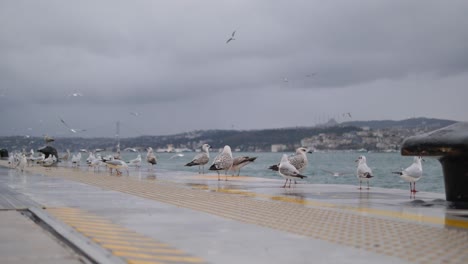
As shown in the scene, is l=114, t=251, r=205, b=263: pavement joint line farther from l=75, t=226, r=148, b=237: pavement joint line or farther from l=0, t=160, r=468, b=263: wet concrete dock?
l=75, t=226, r=148, b=237: pavement joint line

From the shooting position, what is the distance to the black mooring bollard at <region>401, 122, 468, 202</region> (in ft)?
51.8

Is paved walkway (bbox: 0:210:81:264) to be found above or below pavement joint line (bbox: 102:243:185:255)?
above

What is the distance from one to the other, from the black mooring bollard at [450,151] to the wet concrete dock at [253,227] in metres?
0.68

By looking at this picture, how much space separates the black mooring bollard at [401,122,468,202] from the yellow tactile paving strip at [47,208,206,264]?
9058 mm

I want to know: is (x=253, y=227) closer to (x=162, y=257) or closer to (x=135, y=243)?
(x=135, y=243)

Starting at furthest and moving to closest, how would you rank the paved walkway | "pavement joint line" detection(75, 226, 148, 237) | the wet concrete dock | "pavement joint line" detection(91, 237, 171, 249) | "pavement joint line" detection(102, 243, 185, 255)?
"pavement joint line" detection(75, 226, 148, 237)
"pavement joint line" detection(91, 237, 171, 249)
"pavement joint line" detection(102, 243, 185, 255)
the wet concrete dock
the paved walkway

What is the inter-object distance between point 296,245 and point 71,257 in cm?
352

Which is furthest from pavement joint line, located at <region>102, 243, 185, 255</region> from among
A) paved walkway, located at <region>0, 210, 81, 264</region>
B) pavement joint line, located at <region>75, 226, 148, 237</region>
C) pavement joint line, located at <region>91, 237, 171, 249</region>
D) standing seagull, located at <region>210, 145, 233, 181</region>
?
standing seagull, located at <region>210, 145, 233, 181</region>

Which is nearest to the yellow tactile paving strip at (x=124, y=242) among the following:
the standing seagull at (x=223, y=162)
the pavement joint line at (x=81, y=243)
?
the pavement joint line at (x=81, y=243)

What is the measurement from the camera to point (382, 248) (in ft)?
30.5

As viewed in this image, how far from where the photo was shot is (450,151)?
15.8 meters

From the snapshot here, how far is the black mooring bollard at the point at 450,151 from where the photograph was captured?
15773 mm

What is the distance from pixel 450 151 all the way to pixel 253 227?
7068mm

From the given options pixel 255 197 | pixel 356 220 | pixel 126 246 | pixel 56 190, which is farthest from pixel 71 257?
pixel 56 190
